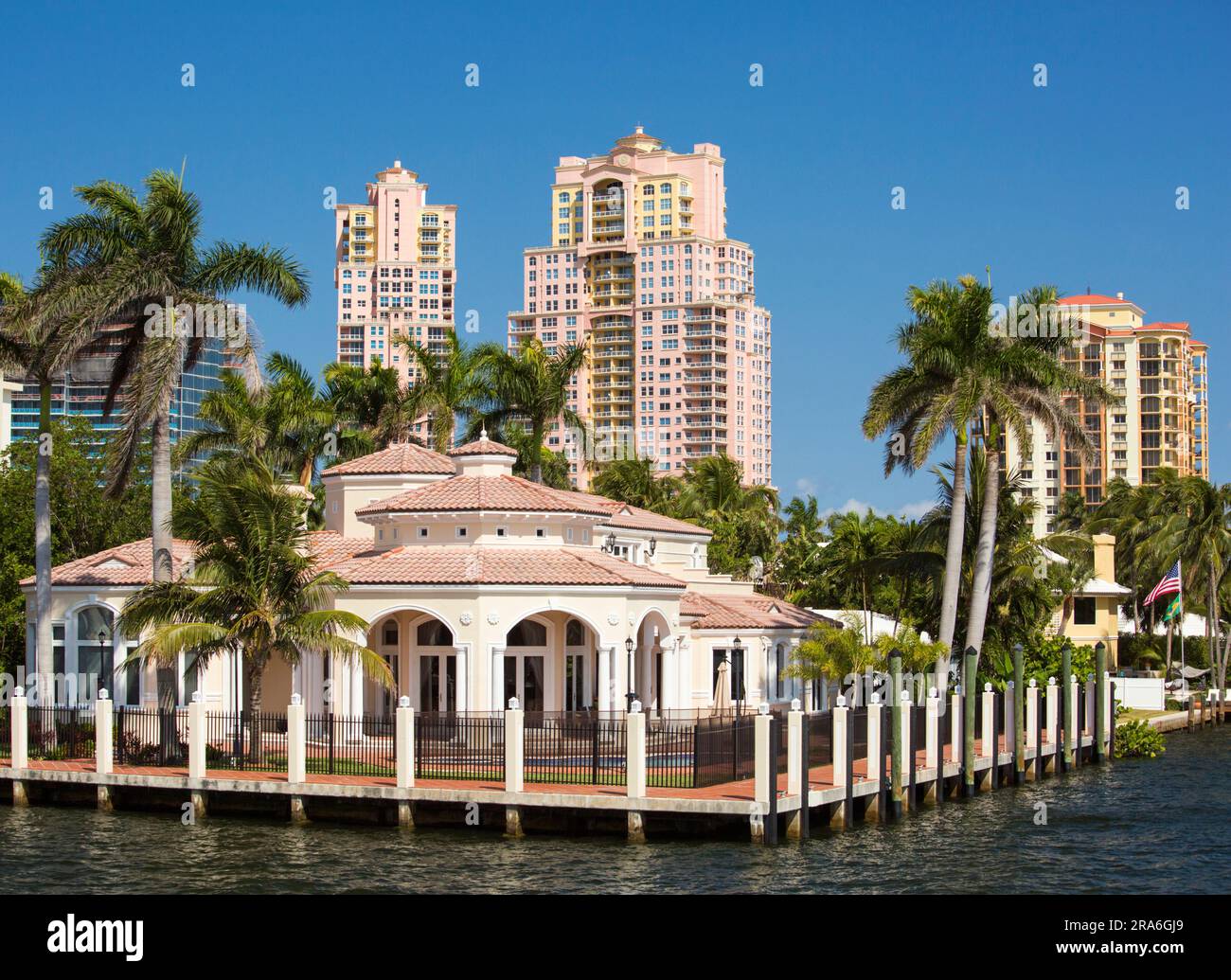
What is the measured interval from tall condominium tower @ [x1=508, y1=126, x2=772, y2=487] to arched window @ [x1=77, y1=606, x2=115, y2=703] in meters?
141

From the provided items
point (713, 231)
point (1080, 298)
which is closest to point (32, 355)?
point (1080, 298)

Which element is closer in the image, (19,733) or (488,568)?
(19,733)

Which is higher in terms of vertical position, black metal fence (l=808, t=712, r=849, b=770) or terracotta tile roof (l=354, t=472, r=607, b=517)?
terracotta tile roof (l=354, t=472, r=607, b=517)

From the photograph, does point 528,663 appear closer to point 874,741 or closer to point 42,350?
point 874,741

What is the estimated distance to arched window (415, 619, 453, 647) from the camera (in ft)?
148

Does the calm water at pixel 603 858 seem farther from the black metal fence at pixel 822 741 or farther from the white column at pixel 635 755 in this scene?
the black metal fence at pixel 822 741

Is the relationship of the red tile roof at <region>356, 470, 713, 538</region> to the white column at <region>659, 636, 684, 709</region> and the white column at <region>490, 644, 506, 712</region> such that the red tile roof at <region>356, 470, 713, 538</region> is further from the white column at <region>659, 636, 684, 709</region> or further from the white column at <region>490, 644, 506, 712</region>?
the white column at <region>490, 644, 506, 712</region>

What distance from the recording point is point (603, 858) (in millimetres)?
30094

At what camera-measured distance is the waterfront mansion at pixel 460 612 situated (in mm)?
42719

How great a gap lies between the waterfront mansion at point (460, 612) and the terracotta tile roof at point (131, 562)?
0.23 ft

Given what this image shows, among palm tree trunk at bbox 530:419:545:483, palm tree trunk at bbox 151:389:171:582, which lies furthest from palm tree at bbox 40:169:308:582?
palm tree trunk at bbox 530:419:545:483

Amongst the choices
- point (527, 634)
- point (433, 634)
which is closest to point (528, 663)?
point (527, 634)

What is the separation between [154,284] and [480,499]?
10591 millimetres

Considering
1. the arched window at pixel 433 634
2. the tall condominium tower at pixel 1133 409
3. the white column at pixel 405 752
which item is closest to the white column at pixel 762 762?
the white column at pixel 405 752
